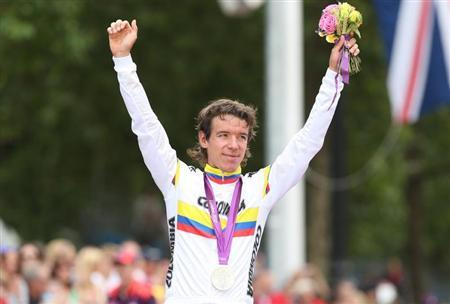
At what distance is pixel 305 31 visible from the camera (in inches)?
1009

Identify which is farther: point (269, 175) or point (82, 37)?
point (82, 37)

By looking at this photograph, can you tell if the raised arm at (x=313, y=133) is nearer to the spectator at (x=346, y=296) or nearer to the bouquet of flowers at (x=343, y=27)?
the bouquet of flowers at (x=343, y=27)

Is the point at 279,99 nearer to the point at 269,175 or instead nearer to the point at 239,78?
the point at 239,78

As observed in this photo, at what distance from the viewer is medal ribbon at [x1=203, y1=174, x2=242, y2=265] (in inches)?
267

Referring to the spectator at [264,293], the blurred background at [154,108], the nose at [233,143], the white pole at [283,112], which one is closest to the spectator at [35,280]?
the spectator at [264,293]

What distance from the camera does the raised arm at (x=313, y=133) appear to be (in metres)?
6.91

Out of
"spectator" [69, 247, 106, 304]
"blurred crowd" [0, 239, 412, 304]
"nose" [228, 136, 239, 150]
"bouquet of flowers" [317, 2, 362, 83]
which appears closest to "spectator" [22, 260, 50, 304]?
"blurred crowd" [0, 239, 412, 304]

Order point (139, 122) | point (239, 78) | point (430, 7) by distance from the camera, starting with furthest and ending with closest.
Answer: point (239, 78) → point (430, 7) → point (139, 122)

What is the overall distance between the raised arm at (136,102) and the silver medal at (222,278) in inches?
22.5

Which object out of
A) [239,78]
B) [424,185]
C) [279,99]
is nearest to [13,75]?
A: [239,78]

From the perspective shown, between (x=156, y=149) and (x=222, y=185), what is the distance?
39 cm

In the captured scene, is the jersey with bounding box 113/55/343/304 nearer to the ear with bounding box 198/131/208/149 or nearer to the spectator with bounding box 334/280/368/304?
the ear with bounding box 198/131/208/149

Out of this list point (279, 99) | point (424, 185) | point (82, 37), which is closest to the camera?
point (279, 99)

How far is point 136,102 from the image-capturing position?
6.76 m
